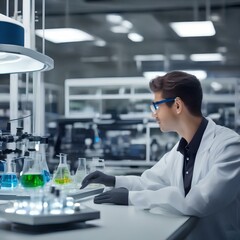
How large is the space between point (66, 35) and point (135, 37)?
1.10 metres

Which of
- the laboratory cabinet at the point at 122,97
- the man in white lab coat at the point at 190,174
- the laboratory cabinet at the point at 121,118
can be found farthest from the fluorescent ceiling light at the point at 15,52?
the laboratory cabinet at the point at 122,97

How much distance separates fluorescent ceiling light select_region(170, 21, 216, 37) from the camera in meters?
5.77

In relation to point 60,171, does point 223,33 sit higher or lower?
higher

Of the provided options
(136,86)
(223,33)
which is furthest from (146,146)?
(223,33)

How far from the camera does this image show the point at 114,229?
125cm

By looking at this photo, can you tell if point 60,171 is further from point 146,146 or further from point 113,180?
point 146,146

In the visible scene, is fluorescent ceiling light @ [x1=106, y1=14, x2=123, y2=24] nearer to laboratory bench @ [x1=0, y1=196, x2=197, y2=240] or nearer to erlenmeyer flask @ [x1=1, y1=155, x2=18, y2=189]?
erlenmeyer flask @ [x1=1, y1=155, x2=18, y2=189]

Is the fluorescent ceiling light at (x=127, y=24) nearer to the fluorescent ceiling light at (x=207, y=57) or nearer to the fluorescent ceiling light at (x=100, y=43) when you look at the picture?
the fluorescent ceiling light at (x=100, y=43)

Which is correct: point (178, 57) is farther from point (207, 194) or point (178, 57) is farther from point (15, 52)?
point (15, 52)

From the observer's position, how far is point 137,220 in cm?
141

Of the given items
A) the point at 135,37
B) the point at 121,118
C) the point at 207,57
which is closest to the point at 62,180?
the point at 121,118

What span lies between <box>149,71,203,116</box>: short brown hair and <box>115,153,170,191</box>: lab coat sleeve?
0.37m

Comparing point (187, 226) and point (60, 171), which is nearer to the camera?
point (187, 226)

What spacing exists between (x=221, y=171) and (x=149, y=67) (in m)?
4.84
